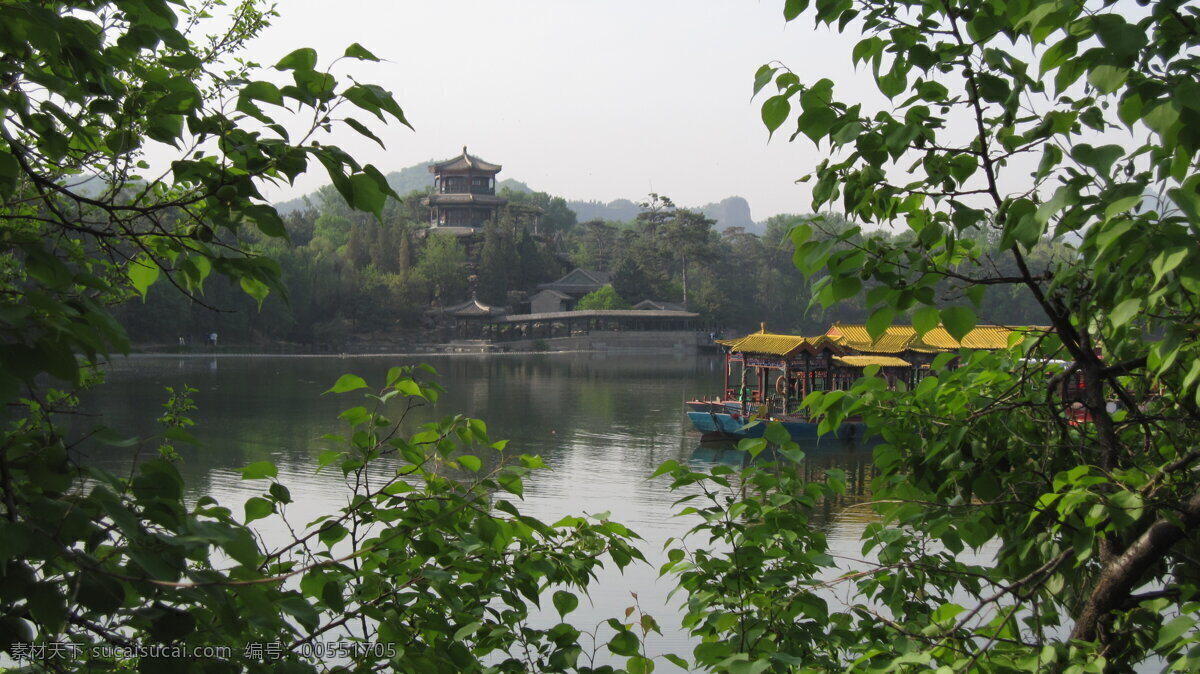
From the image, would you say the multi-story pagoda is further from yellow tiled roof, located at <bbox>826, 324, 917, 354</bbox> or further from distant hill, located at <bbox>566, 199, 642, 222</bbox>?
distant hill, located at <bbox>566, 199, 642, 222</bbox>

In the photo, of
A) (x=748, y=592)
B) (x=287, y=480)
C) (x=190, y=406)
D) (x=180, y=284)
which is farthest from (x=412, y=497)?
(x=287, y=480)

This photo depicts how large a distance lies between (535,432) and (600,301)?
2274cm

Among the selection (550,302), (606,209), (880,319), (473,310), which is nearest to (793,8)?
(880,319)

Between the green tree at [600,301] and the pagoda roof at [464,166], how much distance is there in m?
7.69

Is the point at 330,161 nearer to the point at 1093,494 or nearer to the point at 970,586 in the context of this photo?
the point at 1093,494

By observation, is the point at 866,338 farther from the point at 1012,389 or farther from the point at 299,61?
the point at 299,61

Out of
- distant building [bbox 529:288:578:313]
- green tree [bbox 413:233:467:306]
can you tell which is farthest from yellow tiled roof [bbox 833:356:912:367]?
green tree [bbox 413:233:467:306]

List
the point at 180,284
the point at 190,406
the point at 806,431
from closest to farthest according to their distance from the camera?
the point at 180,284 → the point at 190,406 → the point at 806,431

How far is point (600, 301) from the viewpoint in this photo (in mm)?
37906

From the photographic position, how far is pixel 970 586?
141 cm

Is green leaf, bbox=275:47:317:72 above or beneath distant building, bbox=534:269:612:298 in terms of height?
beneath

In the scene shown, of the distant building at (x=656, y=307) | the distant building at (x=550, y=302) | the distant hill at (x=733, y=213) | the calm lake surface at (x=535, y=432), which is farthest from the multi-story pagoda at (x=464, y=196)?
the distant hill at (x=733, y=213)

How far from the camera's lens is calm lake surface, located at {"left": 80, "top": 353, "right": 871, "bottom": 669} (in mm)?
8695

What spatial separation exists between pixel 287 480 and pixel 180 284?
34.0ft
